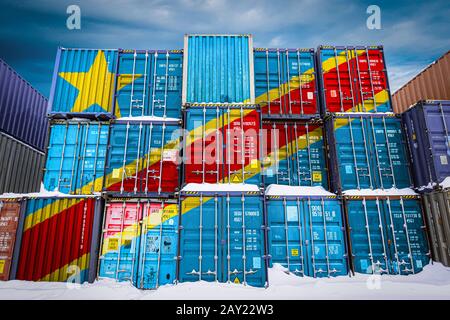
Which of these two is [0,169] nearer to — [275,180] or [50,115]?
[50,115]

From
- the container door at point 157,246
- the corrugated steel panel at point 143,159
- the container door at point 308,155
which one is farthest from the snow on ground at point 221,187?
the container door at point 308,155

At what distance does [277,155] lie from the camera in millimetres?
11094

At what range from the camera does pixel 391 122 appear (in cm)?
1088

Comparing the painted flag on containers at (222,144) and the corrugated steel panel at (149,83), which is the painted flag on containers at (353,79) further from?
the corrugated steel panel at (149,83)

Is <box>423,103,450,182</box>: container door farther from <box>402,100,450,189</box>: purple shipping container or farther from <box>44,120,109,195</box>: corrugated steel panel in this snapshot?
<box>44,120,109,195</box>: corrugated steel panel

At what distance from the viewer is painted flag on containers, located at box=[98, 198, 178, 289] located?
9062mm

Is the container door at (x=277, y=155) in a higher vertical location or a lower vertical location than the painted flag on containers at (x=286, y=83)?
lower

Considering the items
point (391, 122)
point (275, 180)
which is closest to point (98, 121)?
point (275, 180)

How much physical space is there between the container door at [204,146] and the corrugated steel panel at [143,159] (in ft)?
1.99

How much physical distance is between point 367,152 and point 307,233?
3.94m

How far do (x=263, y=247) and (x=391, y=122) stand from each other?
7140mm

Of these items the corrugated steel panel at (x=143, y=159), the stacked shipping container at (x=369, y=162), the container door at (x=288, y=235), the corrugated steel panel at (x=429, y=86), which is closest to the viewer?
the container door at (x=288, y=235)

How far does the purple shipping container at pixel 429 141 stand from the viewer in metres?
9.57

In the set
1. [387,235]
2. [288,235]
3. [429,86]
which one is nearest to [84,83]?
[288,235]
